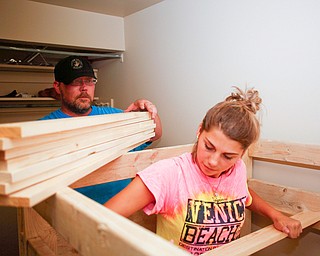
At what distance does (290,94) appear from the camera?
166 centimetres

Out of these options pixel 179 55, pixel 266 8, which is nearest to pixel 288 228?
pixel 266 8

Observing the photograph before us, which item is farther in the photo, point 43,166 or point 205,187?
point 205,187

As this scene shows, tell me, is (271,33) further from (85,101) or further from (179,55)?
(85,101)

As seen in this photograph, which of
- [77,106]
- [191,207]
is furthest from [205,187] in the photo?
[77,106]

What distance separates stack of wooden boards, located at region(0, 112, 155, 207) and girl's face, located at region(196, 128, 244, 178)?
13.8 inches

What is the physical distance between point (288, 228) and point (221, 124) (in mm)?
565

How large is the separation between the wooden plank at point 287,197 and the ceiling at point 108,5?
167 cm

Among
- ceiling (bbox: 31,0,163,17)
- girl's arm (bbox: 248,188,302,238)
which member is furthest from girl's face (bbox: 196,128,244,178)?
ceiling (bbox: 31,0,163,17)

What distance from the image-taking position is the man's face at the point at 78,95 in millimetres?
1857

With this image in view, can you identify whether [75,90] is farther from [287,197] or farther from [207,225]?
[287,197]

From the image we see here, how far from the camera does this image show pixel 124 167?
1367 mm

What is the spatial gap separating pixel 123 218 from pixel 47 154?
0.29m

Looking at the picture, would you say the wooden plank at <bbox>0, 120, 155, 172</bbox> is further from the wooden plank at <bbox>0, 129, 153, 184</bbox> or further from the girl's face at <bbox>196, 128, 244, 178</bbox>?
the girl's face at <bbox>196, 128, 244, 178</bbox>

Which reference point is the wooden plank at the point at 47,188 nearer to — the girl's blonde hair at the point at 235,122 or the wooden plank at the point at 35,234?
the girl's blonde hair at the point at 235,122
